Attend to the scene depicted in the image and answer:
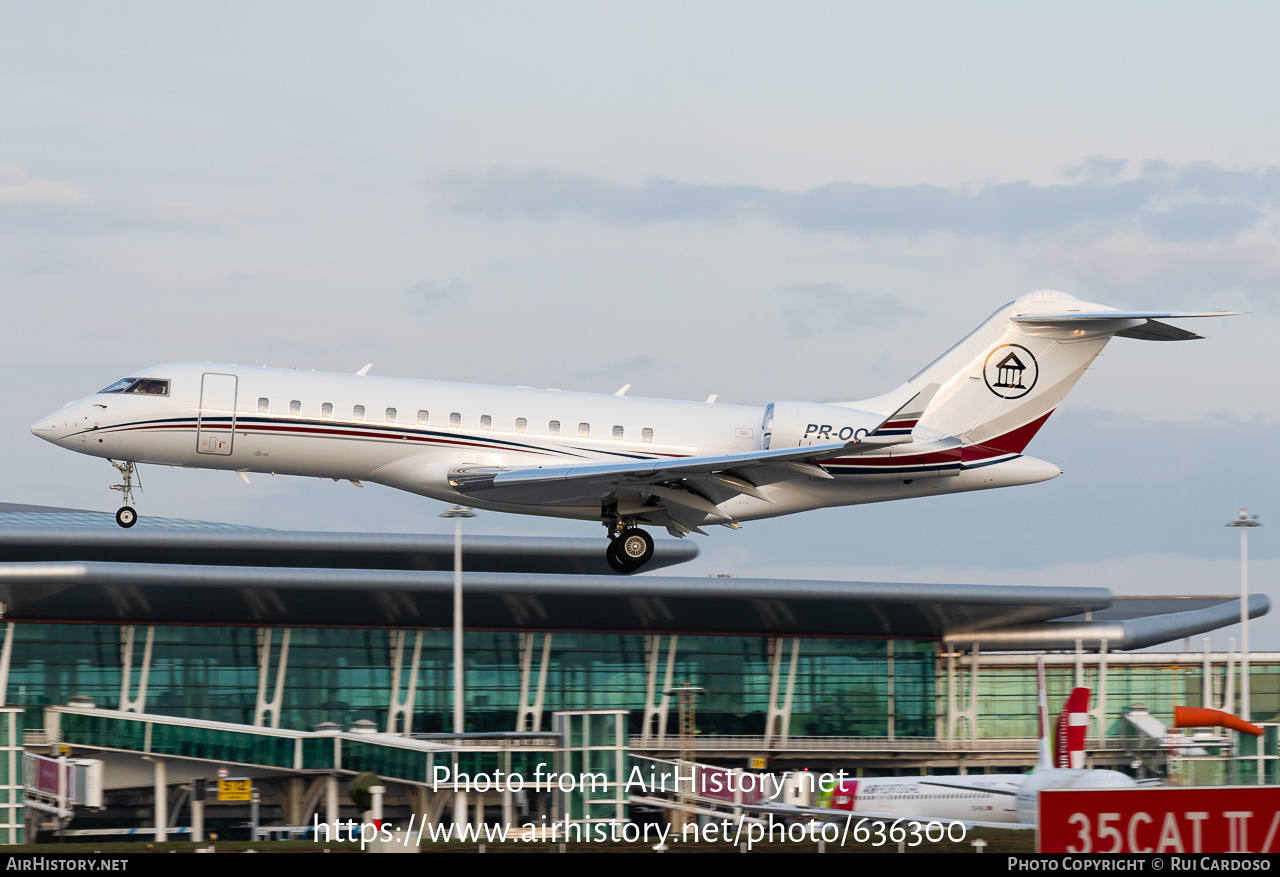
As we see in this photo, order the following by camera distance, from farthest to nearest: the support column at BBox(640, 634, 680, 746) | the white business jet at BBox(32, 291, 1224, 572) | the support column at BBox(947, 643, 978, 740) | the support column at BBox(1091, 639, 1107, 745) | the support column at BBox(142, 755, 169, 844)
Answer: the support column at BBox(947, 643, 978, 740), the support column at BBox(1091, 639, 1107, 745), the support column at BBox(640, 634, 680, 746), the support column at BBox(142, 755, 169, 844), the white business jet at BBox(32, 291, 1224, 572)

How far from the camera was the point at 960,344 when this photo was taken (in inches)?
1128

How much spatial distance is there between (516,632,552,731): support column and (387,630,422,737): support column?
3963 mm

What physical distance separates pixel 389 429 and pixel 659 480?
4953 mm

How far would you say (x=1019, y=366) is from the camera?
28.2m

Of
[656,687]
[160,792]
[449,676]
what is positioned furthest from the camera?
[656,687]

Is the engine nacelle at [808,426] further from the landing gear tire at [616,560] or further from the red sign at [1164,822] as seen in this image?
the red sign at [1164,822]

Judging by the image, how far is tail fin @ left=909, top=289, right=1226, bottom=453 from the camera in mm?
27750

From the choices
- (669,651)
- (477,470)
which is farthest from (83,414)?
(669,651)

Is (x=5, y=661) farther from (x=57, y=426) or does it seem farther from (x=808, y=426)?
(x=808, y=426)

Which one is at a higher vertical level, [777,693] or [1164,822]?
[777,693]

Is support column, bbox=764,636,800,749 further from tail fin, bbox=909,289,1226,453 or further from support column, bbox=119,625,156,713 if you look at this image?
tail fin, bbox=909,289,1226,453

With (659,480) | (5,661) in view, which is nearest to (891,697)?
(5,661)

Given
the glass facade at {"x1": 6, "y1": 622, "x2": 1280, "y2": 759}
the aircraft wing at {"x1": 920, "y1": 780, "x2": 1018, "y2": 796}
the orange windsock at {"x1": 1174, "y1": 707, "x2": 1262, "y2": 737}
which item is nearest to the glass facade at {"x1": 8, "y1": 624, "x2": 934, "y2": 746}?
the glass facade at {"x1": 6, "y1": 622, "x2": 1280, "y2": 759}

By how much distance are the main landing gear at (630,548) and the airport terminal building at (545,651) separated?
2197 centimetres
